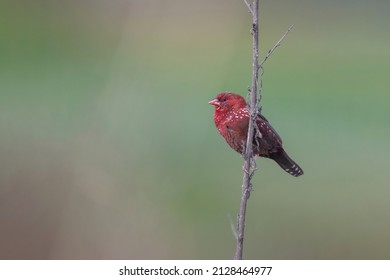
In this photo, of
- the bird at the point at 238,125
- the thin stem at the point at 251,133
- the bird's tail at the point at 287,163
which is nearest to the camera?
the thin stem at the point at 251,133

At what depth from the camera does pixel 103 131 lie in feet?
8.00

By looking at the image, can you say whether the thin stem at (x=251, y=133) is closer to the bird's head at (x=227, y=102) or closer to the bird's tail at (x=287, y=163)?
the bird's head at (x=227, y=102)

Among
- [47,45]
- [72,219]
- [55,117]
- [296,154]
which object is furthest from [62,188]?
[296,154]

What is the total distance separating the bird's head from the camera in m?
2.08

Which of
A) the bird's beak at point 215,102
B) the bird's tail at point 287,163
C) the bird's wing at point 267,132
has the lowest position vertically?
the bird's tail at point 287,163

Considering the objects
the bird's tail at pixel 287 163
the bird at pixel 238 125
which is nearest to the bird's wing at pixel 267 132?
the bird at pixel 238 125

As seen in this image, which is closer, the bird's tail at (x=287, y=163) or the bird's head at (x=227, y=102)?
the bird's head at (x=227, y=102)

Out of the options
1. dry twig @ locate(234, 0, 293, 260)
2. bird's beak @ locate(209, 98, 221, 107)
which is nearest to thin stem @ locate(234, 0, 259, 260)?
dry twig @ locate(234, 0, 293, 260)

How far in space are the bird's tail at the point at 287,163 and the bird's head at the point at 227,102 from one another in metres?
0.26

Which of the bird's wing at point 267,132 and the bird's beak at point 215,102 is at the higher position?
the bird's beak at point 215,102

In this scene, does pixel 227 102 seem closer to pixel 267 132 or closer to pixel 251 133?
pixel 267 132

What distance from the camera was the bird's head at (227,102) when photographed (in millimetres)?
2080

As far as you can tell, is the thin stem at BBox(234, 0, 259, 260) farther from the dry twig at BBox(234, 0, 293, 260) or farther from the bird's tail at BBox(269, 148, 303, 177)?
the bird's tail at BBox(269, 148, 303, 177)

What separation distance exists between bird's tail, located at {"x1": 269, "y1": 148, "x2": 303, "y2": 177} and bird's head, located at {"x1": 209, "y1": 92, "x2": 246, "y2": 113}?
10.3 inches
